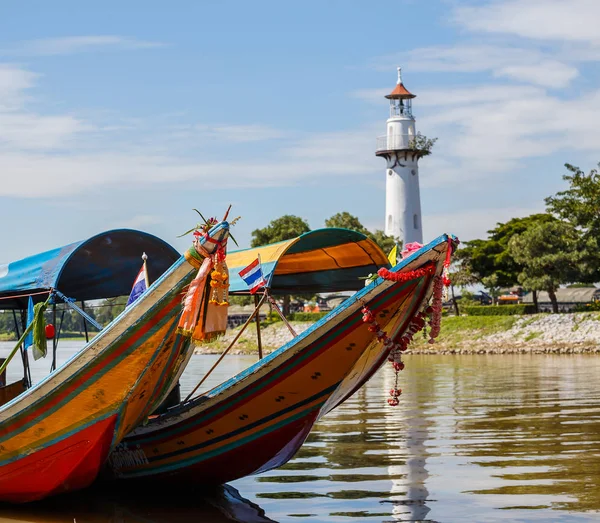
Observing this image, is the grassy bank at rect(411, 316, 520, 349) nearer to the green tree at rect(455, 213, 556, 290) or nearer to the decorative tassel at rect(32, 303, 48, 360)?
the green tree at rect(455, 213, 556, 290)

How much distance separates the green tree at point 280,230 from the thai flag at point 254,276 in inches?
1983

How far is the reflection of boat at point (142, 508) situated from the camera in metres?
9.00

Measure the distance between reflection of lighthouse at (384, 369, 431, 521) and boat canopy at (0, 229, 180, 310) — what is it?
12.0 ft

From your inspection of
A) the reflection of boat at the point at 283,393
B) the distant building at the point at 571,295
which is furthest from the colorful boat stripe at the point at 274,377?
the distant building at the point at 571,295

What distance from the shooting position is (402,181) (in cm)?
6200

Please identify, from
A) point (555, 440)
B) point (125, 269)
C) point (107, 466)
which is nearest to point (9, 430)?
point (107, 466)

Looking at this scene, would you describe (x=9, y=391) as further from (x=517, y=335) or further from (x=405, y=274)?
(x=517, y=335)

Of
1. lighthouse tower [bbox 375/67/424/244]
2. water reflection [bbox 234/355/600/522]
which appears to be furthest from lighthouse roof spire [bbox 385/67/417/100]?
water reflection [bbox 234/355/600/522]

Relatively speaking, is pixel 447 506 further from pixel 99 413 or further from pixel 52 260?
pixel 52 260

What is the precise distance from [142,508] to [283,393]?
5.97 ft

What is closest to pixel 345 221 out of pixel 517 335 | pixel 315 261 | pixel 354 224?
pixel 354 224

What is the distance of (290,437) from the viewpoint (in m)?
9.39

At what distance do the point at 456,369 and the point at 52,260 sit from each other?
862 inches

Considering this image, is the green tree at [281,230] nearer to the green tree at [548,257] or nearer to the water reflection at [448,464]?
the green tree at [548,257]
